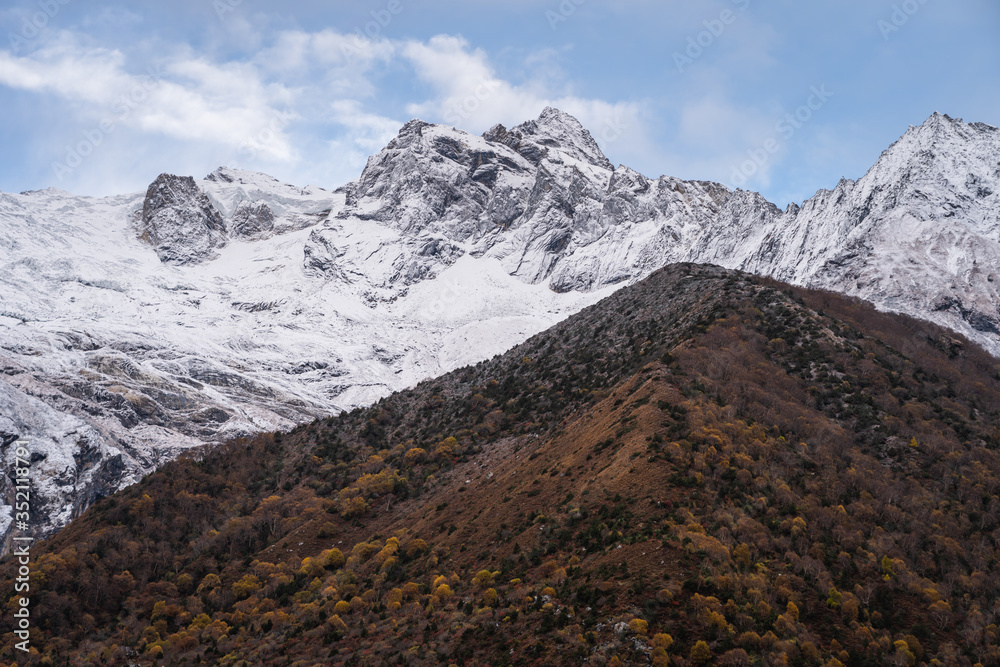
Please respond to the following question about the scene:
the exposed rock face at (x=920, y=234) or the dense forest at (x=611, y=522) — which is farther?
the exposed rock face at (x=920, y=234)

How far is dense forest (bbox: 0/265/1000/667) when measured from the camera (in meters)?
24.8

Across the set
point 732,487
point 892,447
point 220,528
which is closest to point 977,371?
point 892,447

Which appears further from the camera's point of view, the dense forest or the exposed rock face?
the exposed rock face

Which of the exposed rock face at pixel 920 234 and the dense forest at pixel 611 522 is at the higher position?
the exposed rock face at pixel 920 234

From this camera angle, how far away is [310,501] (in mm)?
52594

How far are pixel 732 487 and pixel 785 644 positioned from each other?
9.67 meters

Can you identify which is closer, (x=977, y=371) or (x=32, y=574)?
(x=32, y=574)

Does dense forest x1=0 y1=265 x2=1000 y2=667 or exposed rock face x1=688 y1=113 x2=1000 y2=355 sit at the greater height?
exposed rock face x1=688 y1=113 x2=1000 y2=355

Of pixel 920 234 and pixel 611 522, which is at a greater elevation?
pixel 920 234

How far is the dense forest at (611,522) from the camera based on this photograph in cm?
2481

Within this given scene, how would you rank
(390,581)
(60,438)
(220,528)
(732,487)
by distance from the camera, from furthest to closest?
1. (60,438)
2. (220,528)
3. (390,581)
4. (732,487)

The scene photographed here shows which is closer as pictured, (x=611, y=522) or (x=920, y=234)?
(x=611, y=522)

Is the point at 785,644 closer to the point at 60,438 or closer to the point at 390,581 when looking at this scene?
the point at 390,581

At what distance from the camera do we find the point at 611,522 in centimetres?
2958
